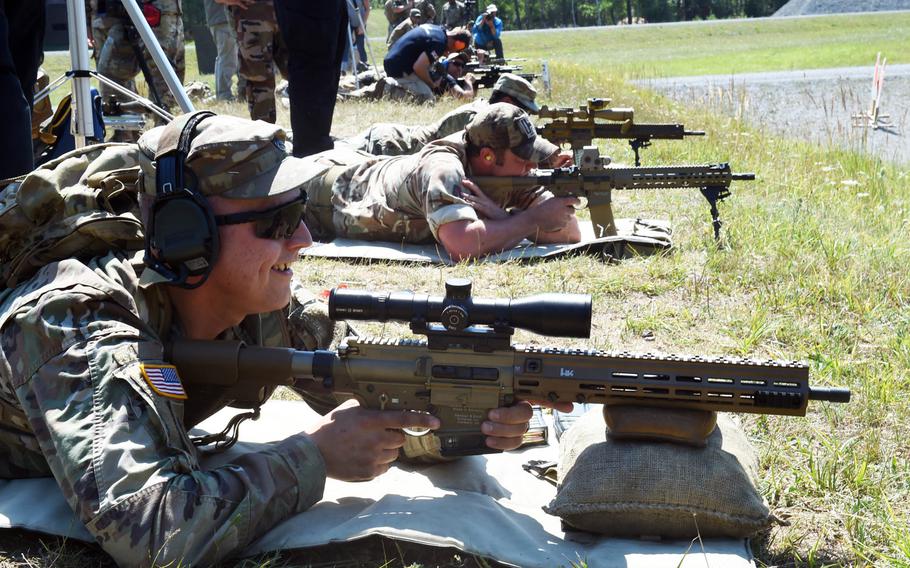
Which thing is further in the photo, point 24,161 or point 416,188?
point 416,188

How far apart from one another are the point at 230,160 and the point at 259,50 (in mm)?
7078

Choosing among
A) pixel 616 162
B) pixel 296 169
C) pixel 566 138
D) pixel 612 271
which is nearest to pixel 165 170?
pixel 296 169

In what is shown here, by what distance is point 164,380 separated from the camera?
8.82ft

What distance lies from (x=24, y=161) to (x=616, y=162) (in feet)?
24.9

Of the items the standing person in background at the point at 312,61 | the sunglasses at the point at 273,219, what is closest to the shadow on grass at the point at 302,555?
the sunglasses at the point at 273,219

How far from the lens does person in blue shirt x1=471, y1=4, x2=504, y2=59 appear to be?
26.7 meters

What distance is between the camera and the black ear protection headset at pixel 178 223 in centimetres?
272

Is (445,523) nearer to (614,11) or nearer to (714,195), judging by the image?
(714,195)

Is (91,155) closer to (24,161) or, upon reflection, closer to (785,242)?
(24,161)

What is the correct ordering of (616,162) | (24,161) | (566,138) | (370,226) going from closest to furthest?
(24,161), (370,226), (566,138), (616,162)

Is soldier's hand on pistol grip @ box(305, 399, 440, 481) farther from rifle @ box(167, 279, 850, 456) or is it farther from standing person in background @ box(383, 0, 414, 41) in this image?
standing person in background @ box(383, 0, 414, 41)

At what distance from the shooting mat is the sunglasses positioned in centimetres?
375

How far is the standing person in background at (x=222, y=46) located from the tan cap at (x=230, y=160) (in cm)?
1384

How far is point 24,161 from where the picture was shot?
4590mm
